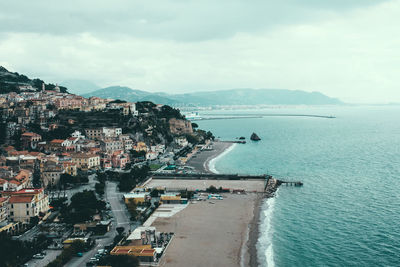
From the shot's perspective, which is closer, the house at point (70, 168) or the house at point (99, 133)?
the house at point (70, 168)

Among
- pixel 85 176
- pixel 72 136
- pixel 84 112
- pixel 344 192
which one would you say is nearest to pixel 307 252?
pixel 344 192

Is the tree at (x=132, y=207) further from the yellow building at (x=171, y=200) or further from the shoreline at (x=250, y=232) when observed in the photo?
the shoreline at (x=250, y=232)

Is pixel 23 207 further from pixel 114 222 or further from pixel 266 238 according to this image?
pixel 266 238

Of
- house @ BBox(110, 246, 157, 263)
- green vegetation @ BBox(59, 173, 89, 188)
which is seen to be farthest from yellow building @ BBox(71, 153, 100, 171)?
house @ BBox(110, 246, 157, 263)

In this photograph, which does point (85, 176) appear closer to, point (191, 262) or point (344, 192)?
point (191, 262)

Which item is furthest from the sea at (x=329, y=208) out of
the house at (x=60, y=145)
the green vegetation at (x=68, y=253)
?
the house at (x=60, y=145)
